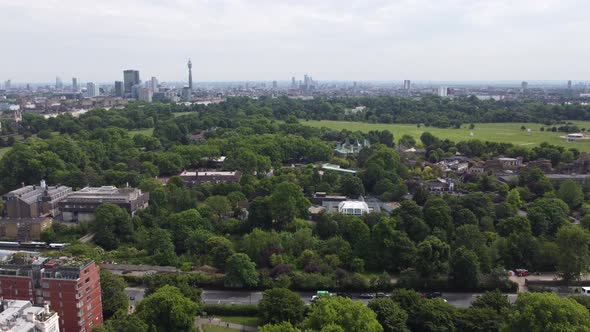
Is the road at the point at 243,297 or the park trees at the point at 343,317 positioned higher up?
the park trees at the point at 343,317

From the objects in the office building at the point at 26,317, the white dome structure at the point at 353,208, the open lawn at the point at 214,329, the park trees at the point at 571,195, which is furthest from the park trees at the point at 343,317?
the park trees at the point at 571,195

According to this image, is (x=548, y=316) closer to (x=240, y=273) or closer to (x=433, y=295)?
(x=433, y=295)

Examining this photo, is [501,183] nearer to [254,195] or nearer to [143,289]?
[254,195]

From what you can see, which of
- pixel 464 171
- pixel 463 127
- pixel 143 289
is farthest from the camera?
pixel 463 127

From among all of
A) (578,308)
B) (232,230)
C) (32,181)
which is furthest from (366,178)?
(32,181)

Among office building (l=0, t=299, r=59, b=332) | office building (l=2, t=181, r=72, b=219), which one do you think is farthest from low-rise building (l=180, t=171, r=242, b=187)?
office building (l=0, t=299, r=59, b=332)

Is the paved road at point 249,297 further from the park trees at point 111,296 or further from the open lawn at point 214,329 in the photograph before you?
the park trees at point 111,296

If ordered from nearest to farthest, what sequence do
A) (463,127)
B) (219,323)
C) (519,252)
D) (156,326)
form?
(156,326), (219,323), (519,252), (463,127)
